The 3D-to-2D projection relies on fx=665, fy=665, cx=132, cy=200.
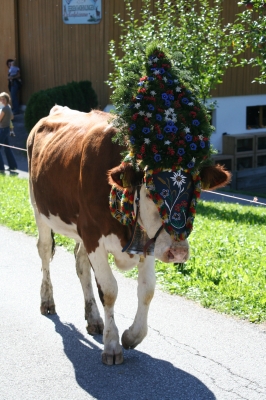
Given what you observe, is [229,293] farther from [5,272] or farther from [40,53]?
[40,53]

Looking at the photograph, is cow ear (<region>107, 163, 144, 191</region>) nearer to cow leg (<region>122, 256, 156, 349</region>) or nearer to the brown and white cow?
the brown and white cow

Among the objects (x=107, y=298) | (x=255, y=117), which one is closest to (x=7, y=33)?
(x=255, y=117)

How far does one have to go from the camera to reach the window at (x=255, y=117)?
2347cm

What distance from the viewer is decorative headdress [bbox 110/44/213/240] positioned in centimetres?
474

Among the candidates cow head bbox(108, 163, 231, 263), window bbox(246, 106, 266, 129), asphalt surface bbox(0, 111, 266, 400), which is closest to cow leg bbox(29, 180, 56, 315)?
asphalt surface bbox(0, 111, 266, 400)

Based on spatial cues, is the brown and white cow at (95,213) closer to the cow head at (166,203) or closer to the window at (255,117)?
the cow head at (166,203)

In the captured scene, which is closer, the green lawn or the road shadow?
the road shadow

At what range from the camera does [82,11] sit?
20000 millimetres

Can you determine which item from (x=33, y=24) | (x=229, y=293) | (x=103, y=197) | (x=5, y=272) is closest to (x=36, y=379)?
(x=103, y=197)

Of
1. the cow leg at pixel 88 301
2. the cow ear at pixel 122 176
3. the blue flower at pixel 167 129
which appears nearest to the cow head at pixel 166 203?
the cow ear at pixel 122 176

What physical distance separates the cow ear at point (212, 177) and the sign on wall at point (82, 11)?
15.4 meters

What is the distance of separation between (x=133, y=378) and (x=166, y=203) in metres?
1.40

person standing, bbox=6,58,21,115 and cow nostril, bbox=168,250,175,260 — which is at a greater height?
person standing, bbox=6,58,21,115

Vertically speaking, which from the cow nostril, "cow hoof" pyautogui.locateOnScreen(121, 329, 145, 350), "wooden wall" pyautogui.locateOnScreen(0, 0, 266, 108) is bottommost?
"cow hoof" pyautogui.locateOnScreen(121, 329, 145, 350)
